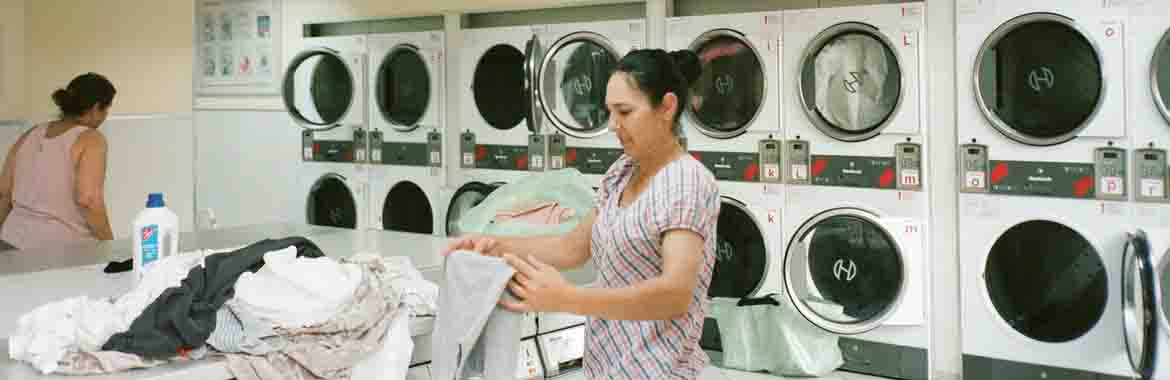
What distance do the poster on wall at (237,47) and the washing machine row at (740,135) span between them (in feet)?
0.95

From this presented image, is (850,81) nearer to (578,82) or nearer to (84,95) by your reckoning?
(578,82)

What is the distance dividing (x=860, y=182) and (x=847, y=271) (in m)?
0.41

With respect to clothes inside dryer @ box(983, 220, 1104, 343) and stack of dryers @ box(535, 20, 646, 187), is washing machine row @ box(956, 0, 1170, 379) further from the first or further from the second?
stack of dryers @ box(535, 20, 646, 187)

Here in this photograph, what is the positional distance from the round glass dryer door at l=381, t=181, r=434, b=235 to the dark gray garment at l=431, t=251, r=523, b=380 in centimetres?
368

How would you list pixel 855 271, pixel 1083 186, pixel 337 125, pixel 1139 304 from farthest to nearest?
pixel 337 125 < pixel 855 271 < pixel 1083 186 < pixel 1139 304

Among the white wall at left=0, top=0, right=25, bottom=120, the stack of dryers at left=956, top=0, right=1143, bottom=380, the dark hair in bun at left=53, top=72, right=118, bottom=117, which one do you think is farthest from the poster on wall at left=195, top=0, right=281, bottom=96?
the stack of dryers at left=956, top=0, right=1143, bottom=380

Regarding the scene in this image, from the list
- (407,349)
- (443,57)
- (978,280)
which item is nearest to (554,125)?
(443,57)

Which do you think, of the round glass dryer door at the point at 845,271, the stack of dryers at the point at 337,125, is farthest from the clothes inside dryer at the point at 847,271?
the stack of dryers at the point at 337,125

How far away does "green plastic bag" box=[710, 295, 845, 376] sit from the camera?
15.2 ft

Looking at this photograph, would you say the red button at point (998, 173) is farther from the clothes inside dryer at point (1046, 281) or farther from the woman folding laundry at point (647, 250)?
the woman folding laundry at point (647, 250)

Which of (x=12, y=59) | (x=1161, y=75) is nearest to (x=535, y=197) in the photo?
(x=12, y=59)

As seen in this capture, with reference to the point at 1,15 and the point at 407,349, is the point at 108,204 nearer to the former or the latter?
the point at 1,15

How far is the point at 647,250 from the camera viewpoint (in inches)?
76.1

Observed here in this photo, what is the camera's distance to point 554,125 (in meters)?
5.29
